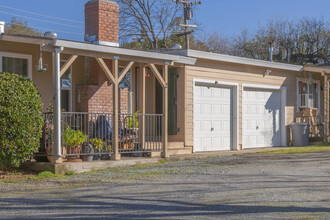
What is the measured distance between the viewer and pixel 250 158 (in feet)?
44.0

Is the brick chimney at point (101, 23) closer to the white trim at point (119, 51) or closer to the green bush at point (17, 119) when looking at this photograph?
the white trim at point (119, 51)

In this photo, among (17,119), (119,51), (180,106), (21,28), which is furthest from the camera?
(21,28)

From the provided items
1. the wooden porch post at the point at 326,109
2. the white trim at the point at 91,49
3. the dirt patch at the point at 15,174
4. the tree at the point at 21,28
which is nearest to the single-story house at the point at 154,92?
the white trim at the point at 91,49

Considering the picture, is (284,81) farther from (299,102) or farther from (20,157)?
(20,157)

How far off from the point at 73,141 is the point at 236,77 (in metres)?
7.20

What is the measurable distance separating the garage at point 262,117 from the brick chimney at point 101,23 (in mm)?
5420

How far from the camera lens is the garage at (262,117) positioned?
1712 cm

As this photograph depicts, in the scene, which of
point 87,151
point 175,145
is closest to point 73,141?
point 87,151

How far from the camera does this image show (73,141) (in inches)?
439

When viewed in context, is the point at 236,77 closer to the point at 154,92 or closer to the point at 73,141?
the point at 154,92

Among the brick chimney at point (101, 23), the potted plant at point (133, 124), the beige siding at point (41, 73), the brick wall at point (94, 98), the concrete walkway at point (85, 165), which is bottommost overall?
the concrete walkway at point (85, 165)

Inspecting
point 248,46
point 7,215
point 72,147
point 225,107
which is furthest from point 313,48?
point 7,215

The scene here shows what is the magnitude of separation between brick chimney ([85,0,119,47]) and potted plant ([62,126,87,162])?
3353 mm

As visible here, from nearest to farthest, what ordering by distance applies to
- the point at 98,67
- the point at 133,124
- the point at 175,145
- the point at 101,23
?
1. the point at 133,124
2. the point at 98,67
3. the point at 101,23
4. the point at 175,145
